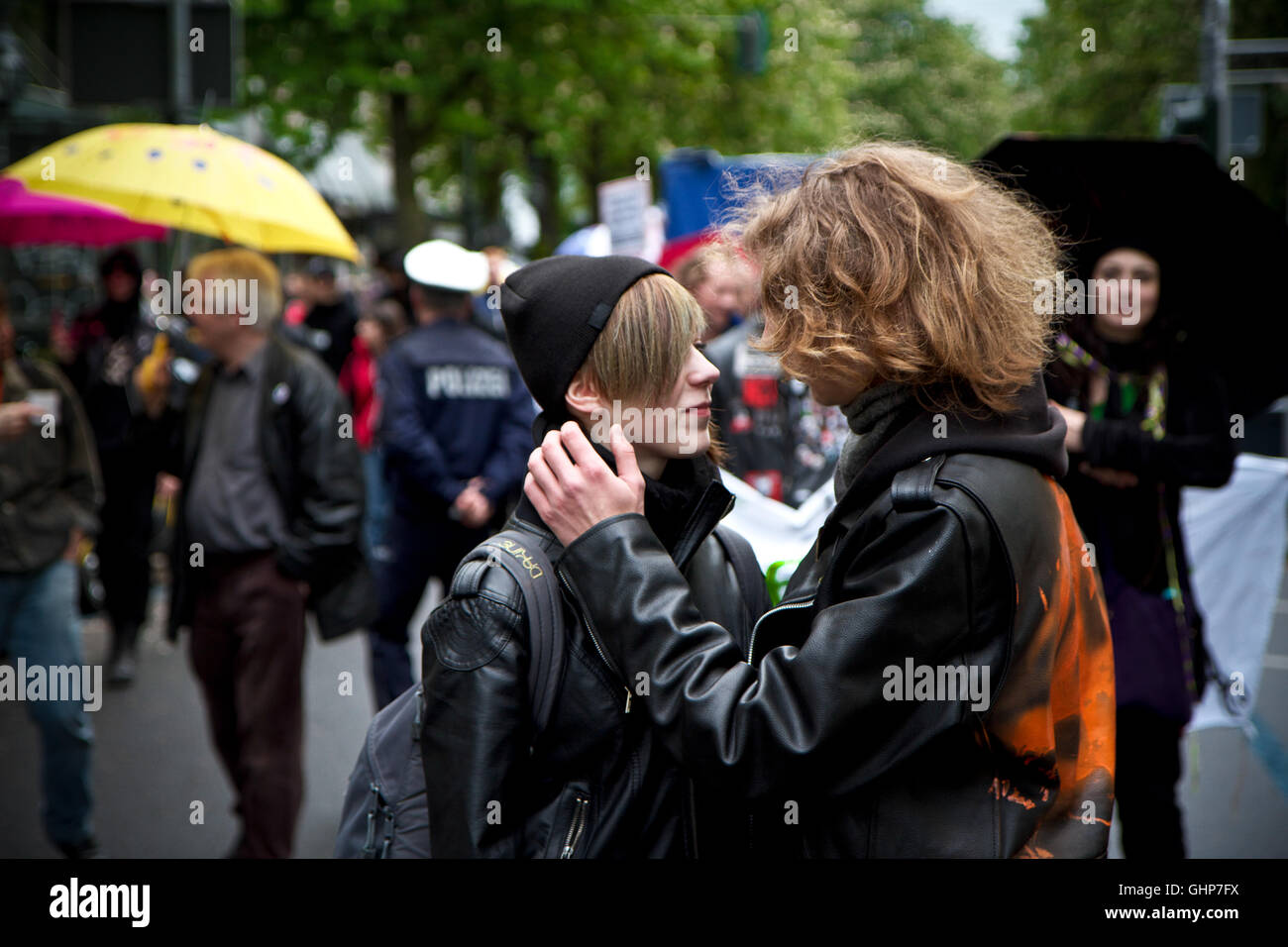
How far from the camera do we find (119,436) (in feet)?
24.8

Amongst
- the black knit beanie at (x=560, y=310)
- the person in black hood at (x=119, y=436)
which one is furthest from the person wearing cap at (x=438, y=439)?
the black knit beanie at (x=560, y=310)

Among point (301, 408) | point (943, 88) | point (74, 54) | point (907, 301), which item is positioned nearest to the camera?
A: point (907, 301)

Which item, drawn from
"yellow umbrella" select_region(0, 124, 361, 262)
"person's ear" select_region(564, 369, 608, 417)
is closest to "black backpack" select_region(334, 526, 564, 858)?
"person's ear" select_region(564, 369, 608, 417)

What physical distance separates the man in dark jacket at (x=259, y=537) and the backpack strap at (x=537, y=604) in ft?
9.54

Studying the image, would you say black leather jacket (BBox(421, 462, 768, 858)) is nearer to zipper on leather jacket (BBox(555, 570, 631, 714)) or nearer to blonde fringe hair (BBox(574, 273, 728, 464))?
zipper on leather jacket (BBox(555, 570, 631, 714))

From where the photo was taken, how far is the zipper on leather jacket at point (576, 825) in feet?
6.38

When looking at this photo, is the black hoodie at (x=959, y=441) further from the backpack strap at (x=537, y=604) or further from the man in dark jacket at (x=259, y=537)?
the man in dark jacket at (x=259, y=537)

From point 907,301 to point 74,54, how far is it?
663 cm

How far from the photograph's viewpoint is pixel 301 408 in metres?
4.88

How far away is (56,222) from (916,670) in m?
7.04

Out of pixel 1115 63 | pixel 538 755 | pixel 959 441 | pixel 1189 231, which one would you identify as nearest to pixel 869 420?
pixel 959 441

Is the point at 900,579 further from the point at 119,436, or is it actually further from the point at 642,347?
the point at 119,436

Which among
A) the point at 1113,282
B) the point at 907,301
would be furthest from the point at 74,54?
the point at 907,301
